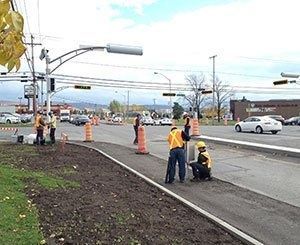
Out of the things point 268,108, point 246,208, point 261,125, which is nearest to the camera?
point 246,208

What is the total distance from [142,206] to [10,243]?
132 inches

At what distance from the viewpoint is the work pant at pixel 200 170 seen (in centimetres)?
1187

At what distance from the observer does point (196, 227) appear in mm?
7000

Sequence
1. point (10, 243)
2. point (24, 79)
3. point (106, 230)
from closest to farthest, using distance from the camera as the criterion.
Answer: point (10, 243) → point (106, 230) → point (24, 79)

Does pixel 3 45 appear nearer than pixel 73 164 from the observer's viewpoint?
Yes

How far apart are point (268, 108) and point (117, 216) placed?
10521cm

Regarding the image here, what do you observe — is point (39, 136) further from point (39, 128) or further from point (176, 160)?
point (176, 160)

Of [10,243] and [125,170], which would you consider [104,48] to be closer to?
[125,170]

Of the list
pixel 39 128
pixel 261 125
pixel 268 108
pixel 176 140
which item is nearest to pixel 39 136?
pixel 39 128

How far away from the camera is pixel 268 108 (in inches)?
4252

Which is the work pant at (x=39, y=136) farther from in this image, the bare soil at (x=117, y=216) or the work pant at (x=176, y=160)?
the work pant at (x=176, y=160)

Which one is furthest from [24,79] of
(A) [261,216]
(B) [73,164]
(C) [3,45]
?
(C) [3,45]

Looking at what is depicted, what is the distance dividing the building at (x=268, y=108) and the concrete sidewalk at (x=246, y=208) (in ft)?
320

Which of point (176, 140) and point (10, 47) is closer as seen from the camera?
point (10, 47)
